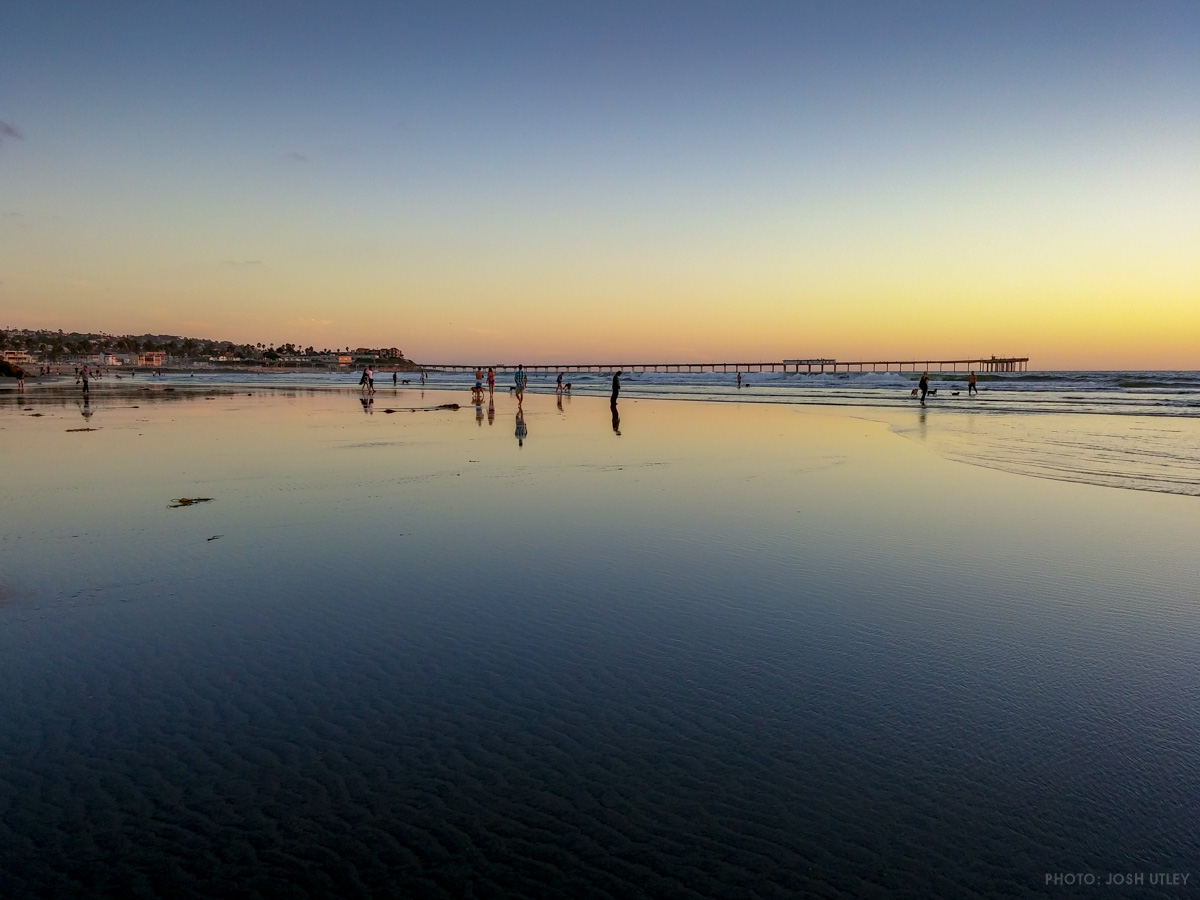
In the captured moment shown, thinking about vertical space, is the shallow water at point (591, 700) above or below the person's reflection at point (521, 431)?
below

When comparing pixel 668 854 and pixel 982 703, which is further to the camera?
pixel 982 703

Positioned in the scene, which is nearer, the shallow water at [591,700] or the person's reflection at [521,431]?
the shallow water at [591,700]

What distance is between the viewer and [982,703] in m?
4.39

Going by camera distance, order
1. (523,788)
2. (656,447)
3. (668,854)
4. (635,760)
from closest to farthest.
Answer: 1. (668,854)
2. (523,788)
3. (635,760)
4. (656,447)

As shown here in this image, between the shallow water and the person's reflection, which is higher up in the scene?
the person's reflection

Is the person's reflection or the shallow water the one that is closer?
the shallow water

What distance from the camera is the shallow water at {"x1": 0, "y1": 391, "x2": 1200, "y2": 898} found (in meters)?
3.05

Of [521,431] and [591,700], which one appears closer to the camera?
[591,700]

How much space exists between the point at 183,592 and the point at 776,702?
531 centimetres

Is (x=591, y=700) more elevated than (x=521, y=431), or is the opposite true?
(x=521, y=431)

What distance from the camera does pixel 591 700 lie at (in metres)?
4.42

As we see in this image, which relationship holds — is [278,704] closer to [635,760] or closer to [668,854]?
[635,760]

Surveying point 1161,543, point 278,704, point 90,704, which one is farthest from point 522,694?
point 1161,543

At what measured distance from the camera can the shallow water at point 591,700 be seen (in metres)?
3.05
